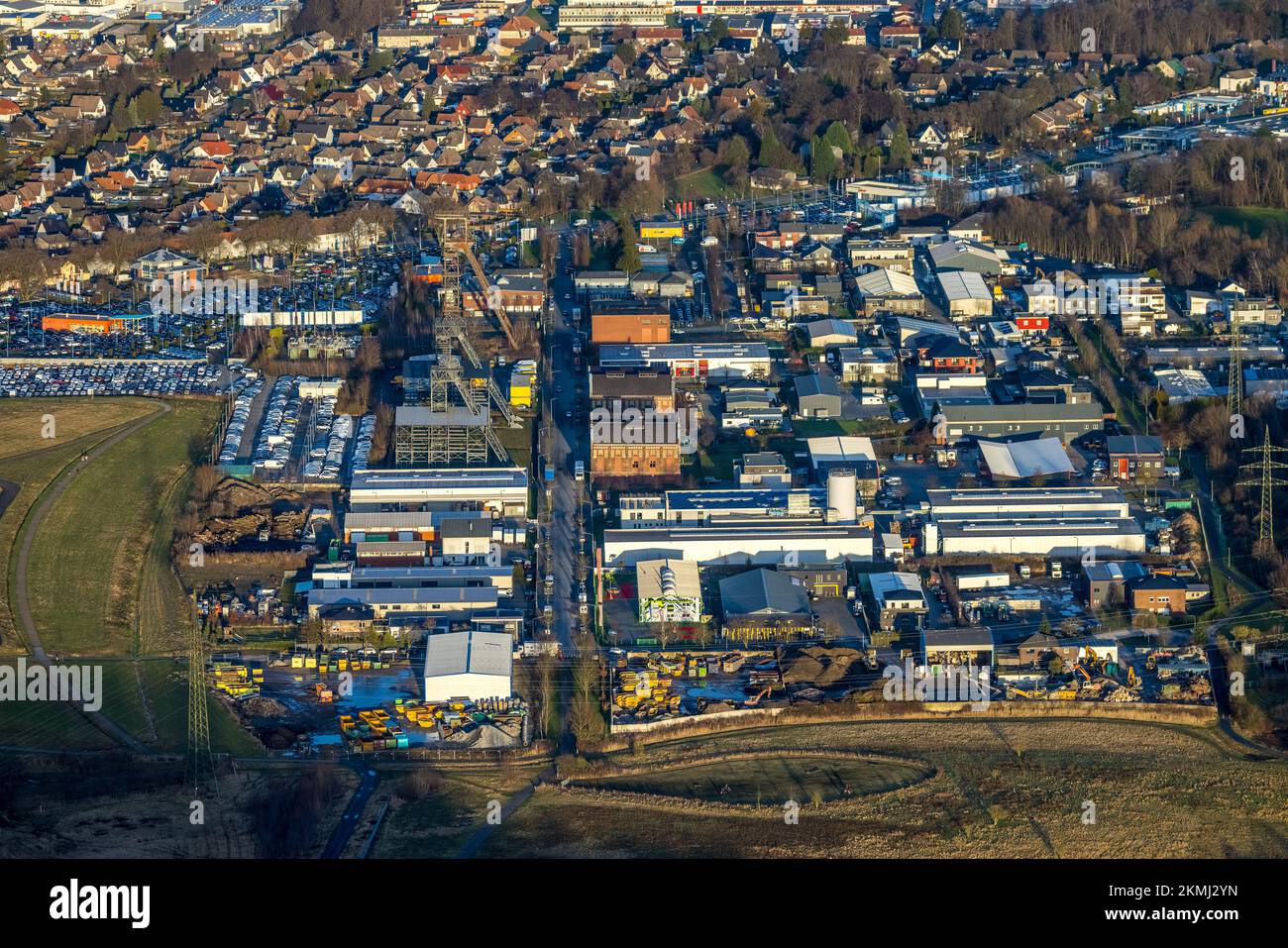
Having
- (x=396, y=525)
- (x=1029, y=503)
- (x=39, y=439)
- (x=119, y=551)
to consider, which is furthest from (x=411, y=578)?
(x=1029, y=503)

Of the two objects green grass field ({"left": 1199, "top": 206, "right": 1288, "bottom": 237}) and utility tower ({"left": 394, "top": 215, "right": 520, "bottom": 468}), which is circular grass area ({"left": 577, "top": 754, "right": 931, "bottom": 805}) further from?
green grass field ({"left": 1199, "top": 206, "right": 1288, "bottom": 237})

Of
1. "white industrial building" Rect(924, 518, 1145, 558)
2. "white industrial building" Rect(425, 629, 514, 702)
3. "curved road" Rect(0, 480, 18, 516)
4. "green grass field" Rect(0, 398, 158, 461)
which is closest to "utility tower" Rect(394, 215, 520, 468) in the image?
"green grass field" Rect(0, 398, 158, 461)

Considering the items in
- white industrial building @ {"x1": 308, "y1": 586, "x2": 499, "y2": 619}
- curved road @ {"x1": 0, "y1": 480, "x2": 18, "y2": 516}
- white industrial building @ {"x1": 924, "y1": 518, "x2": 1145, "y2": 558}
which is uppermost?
curved road @ {"x1": 0, "y1": 480, "x2": 18, "y2": 516}

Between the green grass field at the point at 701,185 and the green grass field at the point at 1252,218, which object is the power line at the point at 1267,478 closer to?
the green grass field at the point at 1252,218

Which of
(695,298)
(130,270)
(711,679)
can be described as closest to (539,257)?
(695,298)

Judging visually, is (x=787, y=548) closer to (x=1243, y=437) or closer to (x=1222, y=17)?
(x=1243, y=437)

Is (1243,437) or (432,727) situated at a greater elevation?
(1243,437)
